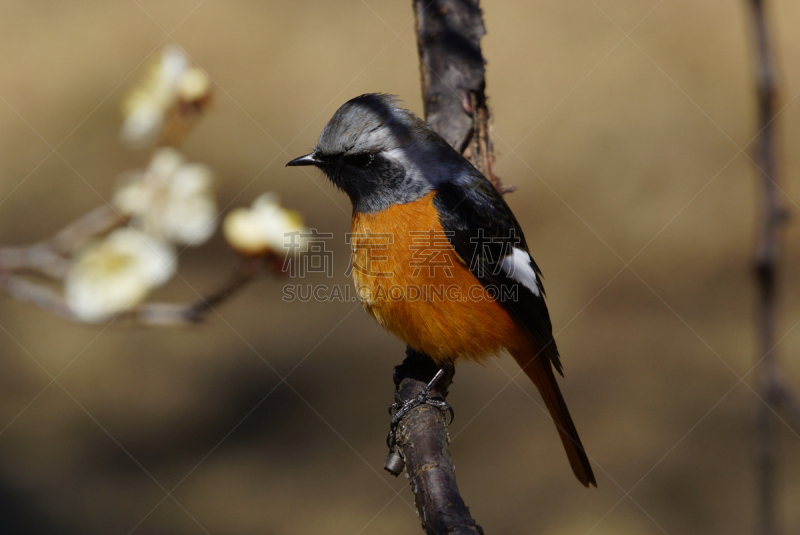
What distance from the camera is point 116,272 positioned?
2.17 meters

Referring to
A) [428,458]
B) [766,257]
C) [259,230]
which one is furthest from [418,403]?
[766,257]

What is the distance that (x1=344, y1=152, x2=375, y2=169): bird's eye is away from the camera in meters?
3.30

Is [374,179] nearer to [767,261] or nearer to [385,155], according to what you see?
[385,155]

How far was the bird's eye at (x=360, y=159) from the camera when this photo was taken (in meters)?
3.30

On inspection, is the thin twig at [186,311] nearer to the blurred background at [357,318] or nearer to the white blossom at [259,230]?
the white blossom at [259,230]

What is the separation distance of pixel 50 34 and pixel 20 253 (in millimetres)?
7209

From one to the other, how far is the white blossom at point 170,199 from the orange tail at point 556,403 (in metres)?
2.01

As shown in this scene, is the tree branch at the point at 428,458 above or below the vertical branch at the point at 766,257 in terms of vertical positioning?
below

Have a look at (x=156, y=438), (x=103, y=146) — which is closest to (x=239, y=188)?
(x=103, y=146)

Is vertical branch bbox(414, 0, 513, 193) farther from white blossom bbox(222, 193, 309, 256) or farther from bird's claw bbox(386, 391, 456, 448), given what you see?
white blossom bbox(222, 193, 309, 256)

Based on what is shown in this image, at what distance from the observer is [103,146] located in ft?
24.7

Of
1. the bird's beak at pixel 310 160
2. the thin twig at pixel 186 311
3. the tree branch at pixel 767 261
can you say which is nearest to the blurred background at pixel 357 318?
the bird's beak at pixel 310 160

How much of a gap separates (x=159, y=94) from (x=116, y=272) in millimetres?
606

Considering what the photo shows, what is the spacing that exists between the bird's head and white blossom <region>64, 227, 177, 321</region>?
1247mm
